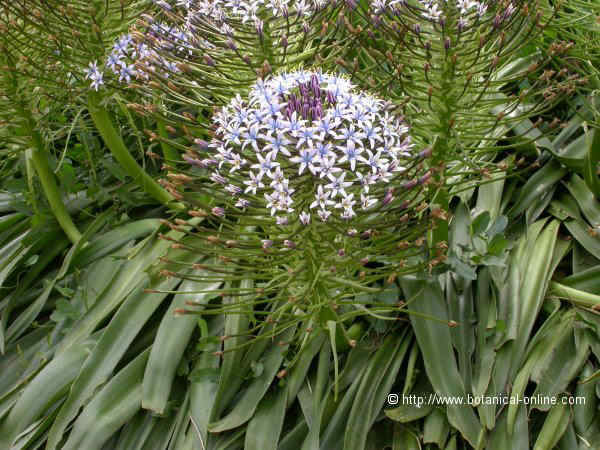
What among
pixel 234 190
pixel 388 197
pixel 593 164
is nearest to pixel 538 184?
pixel 593 164

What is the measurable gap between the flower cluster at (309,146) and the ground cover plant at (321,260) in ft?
0.04

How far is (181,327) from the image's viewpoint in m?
2.49

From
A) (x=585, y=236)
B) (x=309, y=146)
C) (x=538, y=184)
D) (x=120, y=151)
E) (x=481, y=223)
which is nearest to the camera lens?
(x=309, y=146)

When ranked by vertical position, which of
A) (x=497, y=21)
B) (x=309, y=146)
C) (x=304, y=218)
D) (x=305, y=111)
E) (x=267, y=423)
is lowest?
(x=267, y=423)

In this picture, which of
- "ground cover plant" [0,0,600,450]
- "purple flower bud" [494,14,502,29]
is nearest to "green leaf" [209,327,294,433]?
"ground cover plant" [0,0,600,450]

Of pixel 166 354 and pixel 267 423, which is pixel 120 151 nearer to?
pixel 166 354

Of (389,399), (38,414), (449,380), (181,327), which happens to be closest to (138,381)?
(181,327)

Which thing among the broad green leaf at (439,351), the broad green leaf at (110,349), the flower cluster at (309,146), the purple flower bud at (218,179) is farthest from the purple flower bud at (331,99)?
the broad green leaf at (110,349)

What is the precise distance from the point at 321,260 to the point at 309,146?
0.50m

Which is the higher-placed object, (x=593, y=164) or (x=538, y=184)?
(x=593, y=164)

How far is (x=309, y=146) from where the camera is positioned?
5.61 feet

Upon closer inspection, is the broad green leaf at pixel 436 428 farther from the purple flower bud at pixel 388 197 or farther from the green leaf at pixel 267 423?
the purple flower bud at pixel 388 197

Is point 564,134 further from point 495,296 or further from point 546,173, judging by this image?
point 495,296

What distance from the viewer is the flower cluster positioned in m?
1.72
